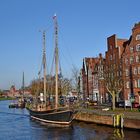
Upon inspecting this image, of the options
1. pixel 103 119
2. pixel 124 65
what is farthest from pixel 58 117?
pixel 124 65

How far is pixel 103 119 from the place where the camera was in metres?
57.4

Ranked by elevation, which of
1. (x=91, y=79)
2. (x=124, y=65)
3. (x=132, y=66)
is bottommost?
(x=91, y=79)

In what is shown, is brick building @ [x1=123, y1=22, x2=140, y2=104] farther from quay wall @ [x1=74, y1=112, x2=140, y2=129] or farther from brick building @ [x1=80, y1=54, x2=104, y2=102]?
quay wall @ [x1=74, y1=112, x2=140, y2=129]

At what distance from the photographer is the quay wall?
48688 millimetres

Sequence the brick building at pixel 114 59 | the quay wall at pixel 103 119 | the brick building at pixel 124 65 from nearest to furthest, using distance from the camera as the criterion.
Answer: the quay wall at pixel 103 119, the brick building at pixel 114 59, the brick building at pixel 124 65

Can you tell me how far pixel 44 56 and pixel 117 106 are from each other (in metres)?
24.1

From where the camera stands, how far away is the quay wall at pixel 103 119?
4869 centimetres

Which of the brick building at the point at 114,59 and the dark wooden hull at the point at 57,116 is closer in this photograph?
the dark wooden hull at the point at 57,116

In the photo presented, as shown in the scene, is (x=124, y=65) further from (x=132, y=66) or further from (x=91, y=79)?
(x=91, y=79)

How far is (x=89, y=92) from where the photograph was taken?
396ft

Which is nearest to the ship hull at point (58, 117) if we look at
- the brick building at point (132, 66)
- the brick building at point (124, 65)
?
the brick building at point (124, 65)

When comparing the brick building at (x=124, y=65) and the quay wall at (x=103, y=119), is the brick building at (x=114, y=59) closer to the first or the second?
the brick building at (x=124, y=65)

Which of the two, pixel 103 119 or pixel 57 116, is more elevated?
pixel 57 116

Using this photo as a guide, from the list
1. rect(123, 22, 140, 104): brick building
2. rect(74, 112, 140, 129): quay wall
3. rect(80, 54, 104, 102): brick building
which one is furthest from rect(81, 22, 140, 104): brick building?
rect(74, 112, 140, 129): quay wall
